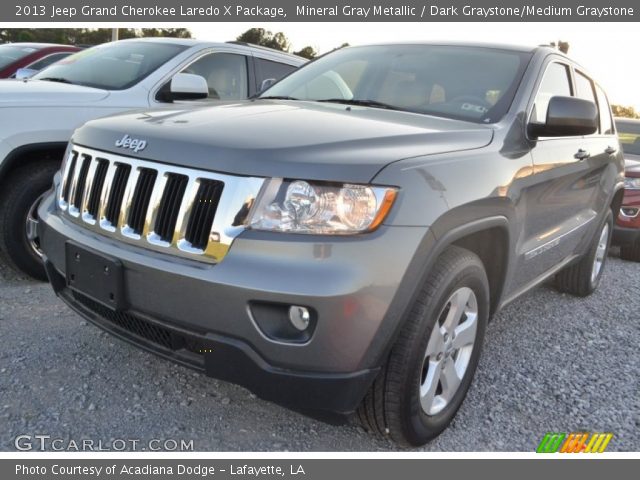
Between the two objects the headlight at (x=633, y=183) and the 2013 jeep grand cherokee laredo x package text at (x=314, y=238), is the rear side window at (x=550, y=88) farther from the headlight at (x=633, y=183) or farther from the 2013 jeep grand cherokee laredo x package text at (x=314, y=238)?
the headlight at (x=633, y=183)

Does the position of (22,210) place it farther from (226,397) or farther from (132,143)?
(226,397)

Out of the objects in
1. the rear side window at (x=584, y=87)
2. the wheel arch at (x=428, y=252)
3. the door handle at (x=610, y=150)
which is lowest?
the wheel arch at (x=428, y=252)

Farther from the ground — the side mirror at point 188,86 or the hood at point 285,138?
the side mirror at point 188,86

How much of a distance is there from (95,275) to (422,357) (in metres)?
1.26

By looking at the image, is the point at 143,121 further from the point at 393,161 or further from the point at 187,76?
the point at 187,76

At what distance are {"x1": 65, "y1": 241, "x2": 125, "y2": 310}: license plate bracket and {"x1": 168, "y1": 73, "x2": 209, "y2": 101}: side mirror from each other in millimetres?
1823

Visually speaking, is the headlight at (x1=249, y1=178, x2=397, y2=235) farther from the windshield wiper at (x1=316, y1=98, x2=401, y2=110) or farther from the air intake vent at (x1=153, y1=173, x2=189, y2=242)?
the windshield wiper at (x1=316, y1=98, x2=401, y2=110)

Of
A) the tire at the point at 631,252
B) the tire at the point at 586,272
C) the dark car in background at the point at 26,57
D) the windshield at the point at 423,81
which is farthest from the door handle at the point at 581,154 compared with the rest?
the dark car in background at the point at 26,57

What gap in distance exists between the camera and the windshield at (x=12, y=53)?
721 centimetres

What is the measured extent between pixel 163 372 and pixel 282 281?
4.30ft

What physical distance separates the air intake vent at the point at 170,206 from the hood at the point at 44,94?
6.65 feet

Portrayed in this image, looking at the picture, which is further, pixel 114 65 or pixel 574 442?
pixel 114 65

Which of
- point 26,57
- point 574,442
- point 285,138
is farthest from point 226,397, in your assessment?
point 26,57

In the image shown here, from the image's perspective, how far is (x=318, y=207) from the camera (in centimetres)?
197
